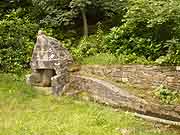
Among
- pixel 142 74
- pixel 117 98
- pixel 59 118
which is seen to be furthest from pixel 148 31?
pixel 59 118

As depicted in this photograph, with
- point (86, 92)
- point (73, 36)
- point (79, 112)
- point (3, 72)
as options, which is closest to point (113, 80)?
point (86, 92)

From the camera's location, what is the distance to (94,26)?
1736cm

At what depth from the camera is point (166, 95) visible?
10234 mm

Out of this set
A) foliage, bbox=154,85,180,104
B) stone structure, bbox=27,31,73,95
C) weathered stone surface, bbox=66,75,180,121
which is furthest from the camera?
stone structure, bbox=27,31,73,95

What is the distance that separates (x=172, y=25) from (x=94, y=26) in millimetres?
5402

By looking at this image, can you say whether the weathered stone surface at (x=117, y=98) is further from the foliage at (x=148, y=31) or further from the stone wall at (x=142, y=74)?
the foliage at (x=148, y=31)

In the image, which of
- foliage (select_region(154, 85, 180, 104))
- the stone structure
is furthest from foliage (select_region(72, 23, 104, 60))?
foliage (select_region(154, 85, 180, 104))

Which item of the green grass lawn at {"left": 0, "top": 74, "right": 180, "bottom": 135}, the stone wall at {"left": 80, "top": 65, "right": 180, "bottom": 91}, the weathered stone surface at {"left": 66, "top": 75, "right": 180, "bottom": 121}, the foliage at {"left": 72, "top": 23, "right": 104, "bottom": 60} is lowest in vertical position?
the green grass lawn at {"left": 0, "top": 74, "right": 180, "bottom": 135}

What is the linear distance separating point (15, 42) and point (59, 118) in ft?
20.4

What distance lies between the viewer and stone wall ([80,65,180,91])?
10719mm

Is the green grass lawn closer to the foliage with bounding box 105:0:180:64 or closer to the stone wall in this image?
the stone wall

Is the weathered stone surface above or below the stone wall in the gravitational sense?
below

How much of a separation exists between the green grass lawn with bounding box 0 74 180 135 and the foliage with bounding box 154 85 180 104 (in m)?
0.91

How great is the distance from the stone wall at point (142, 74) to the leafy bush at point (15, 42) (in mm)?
3185
